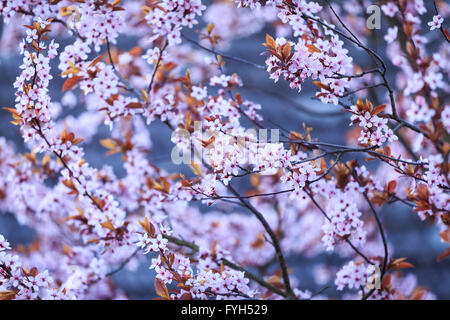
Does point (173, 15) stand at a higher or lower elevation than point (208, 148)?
higher

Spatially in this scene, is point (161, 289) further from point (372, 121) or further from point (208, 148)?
point (372, 121)

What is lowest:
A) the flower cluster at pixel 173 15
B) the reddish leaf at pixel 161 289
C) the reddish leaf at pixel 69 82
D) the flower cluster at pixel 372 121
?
the reddish leaf at pixel 161 289

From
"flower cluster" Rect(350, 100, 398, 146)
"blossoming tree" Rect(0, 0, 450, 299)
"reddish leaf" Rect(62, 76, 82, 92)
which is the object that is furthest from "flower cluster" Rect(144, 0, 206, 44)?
"flower cluster" Rect(350, 100, 398, 146)

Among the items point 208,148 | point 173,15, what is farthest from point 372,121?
point 173,15

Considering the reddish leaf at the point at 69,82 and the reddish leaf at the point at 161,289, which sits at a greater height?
the reddish leaf at the point at 69,82

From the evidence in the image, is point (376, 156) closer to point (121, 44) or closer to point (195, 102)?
point (195, 102)

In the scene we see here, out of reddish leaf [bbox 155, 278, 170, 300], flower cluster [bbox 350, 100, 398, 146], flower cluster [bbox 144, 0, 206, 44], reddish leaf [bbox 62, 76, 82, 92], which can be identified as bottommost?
reddish leaf [bbox 155, 278, 170, 300]

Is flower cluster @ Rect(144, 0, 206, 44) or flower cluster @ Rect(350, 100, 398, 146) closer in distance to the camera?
flower cluster @ Rect(350, 100, 398, 146)

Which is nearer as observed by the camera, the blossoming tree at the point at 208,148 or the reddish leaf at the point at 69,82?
the blossoming tree at the point at 208,148

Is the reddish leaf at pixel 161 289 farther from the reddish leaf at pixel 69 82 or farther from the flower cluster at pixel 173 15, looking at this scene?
the flower cluster at pixel 173 15

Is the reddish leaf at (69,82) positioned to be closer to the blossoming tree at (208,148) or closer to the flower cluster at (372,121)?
the blossoming tree at (208,148)

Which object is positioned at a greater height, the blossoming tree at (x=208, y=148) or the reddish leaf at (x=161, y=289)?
the blossoming tree at (x=208, y=148)

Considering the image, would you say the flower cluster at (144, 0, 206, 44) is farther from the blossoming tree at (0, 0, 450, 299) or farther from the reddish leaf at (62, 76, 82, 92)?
the reddish leaf at (62, 76, 82, 92)

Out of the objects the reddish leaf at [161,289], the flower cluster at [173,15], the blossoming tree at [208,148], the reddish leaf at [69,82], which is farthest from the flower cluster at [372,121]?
the reddish leaf at [69,82]
